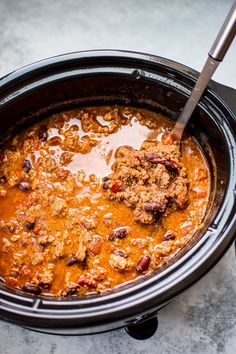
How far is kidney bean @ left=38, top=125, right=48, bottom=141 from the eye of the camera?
2451mm

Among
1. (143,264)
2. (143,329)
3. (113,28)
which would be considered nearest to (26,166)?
(143,264)

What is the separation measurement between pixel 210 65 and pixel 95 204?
2.26 feet

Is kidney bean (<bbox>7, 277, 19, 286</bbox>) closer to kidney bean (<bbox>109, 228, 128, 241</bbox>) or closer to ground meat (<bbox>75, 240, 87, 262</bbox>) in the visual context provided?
ground meat (<bbox>75, 240, 87, 262</bbox>)

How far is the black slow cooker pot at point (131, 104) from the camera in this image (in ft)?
6.20

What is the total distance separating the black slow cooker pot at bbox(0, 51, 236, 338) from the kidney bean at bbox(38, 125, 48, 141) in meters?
0.05

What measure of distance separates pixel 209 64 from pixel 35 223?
2.92 ft

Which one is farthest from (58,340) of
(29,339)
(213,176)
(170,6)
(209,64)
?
(170,6)

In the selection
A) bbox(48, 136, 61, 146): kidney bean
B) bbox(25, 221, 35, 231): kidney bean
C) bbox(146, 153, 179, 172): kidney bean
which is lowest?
bbox(25, 221, 35, 231): kidney bean

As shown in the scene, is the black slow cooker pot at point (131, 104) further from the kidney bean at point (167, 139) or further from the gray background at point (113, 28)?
the gray background at point (113, 28)

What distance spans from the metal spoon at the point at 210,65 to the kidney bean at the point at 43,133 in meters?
0.54

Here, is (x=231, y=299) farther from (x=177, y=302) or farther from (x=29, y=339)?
(x=29, y=339)

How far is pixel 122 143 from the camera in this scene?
2.42 metres

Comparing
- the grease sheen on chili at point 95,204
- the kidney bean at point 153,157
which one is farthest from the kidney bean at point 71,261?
the kidney bean at point 153,157

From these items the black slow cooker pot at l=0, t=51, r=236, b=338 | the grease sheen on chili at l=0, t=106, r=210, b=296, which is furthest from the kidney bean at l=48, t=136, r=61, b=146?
the black slow cooker pot at l=0, t=51, r=236, b=338
